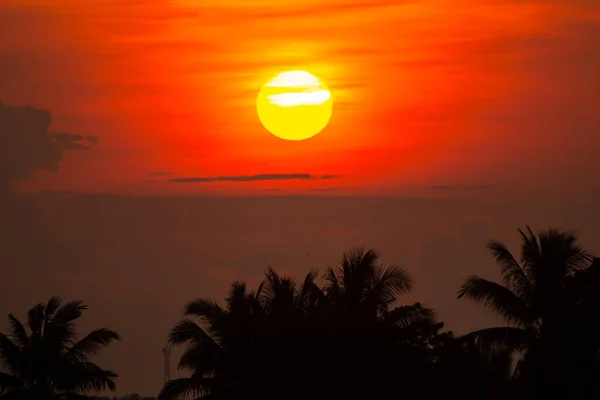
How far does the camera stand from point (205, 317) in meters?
48.1

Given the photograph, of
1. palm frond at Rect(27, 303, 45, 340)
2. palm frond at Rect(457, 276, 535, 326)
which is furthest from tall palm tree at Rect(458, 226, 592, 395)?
palm frond at Rect(27, 303, 45, 340)

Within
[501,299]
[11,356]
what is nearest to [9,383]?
[11,356]

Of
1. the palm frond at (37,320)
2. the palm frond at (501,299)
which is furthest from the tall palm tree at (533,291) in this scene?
the palm frond at (37,320)

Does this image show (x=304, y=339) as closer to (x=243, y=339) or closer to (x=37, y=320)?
(x=243, y=339)

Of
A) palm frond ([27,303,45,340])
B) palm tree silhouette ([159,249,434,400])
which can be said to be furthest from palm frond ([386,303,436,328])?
palm frond ([27,303,45,340])

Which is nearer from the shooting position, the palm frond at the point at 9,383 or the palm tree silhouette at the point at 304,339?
the palm tree silhouette at the point at 304,339

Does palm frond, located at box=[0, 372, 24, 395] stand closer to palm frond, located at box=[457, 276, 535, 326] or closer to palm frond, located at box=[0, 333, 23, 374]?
palm frond, located at box=[0, 333, 23, 374]

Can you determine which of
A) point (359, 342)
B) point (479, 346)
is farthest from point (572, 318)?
point (359, 342)

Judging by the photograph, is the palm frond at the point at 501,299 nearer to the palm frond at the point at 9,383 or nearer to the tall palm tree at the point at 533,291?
the tall palm tree at the point at 533,291

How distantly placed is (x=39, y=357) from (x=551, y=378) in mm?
20651

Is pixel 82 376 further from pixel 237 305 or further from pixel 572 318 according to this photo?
pixel 572 318

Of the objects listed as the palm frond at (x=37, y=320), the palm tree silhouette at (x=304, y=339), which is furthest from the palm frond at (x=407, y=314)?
the palm frond at (x=37, y=320)

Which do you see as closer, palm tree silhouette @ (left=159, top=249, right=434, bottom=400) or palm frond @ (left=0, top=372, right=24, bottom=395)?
palm tree silhouette @ (left=159, top=249, right=434, bottom=400)

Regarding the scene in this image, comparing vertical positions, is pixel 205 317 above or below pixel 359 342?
above
